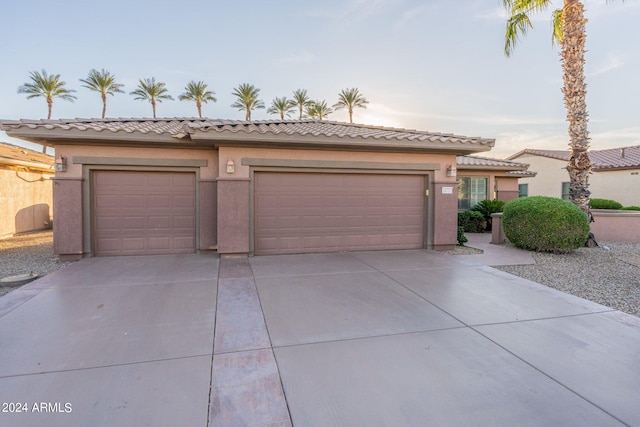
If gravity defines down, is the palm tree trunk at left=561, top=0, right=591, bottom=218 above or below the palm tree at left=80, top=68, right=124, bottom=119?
below

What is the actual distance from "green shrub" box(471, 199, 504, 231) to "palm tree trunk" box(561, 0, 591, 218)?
3229mm

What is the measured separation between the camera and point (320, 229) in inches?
332

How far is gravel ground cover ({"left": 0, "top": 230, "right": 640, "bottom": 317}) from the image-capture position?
5227mm

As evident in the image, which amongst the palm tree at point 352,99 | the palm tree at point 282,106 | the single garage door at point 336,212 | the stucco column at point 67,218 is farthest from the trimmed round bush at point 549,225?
the palm tree at point 282,106

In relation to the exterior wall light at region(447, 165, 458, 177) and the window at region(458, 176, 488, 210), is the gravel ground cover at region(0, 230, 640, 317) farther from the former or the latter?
the window at region(458, 176, 488, 210)

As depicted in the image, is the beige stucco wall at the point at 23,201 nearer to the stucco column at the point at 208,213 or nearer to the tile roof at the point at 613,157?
the stucco column at the point at 208,213

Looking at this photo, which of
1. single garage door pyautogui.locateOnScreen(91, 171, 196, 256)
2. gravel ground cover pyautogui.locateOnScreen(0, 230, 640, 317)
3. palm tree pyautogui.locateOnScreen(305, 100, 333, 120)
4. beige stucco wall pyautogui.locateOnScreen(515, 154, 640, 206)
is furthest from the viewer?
palm tree pyautogui.locateOnScreen(305, 100, 333, 120)

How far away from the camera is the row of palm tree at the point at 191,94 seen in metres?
27.7

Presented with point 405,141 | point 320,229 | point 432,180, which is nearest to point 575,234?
point 432,180

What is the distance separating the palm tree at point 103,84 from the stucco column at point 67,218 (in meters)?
28.2

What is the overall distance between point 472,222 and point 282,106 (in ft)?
84.4

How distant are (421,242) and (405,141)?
10.0 feet

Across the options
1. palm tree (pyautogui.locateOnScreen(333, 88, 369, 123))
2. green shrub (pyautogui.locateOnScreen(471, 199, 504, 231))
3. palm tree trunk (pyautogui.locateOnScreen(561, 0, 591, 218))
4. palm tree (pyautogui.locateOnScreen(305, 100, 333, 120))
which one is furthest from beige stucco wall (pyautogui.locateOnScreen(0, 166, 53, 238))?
palm tree (pyautogui.locateOnScreen(333, 88, 369, 123))

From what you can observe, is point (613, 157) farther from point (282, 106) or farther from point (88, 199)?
point (88, 199)
